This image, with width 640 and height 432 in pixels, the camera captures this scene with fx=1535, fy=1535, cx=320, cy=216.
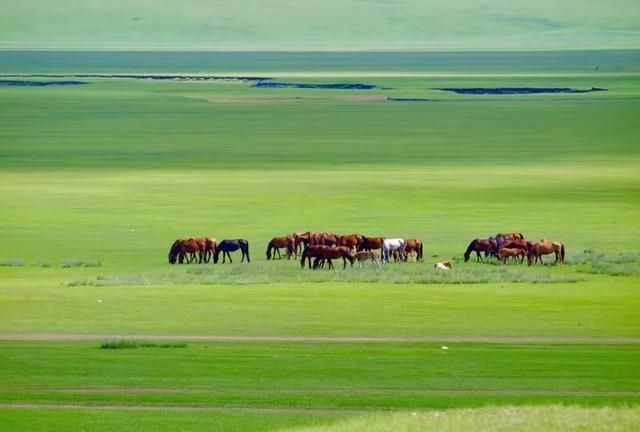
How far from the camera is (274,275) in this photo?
31.2 meters

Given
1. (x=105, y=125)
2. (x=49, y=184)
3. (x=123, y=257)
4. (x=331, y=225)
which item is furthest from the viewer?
(x=105, y=125)

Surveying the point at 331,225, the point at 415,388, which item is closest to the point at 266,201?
the point at 331,225

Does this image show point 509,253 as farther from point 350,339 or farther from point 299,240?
point 350,339

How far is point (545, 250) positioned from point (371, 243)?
376cm

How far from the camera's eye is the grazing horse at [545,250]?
32.8 m

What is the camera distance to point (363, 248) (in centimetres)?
3356

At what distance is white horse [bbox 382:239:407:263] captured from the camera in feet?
109

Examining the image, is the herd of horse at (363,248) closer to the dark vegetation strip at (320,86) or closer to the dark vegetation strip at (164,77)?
the dark vegetation strip at (320,86)

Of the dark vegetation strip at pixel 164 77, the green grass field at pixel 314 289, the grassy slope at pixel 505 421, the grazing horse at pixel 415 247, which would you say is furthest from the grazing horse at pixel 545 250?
the dark vegetation strip at pixel 164 77

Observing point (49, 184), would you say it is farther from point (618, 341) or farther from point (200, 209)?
point (618, 341)

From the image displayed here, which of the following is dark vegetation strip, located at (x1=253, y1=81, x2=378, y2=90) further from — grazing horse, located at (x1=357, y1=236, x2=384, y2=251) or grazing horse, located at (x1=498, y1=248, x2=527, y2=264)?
grazing horse, located at (x1=498, y1=248, x2=527, y2=264)

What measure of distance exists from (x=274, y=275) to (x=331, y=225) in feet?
29.9

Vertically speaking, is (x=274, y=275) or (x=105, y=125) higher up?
(x=105, y=125)

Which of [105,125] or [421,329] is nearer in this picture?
[421,329]
